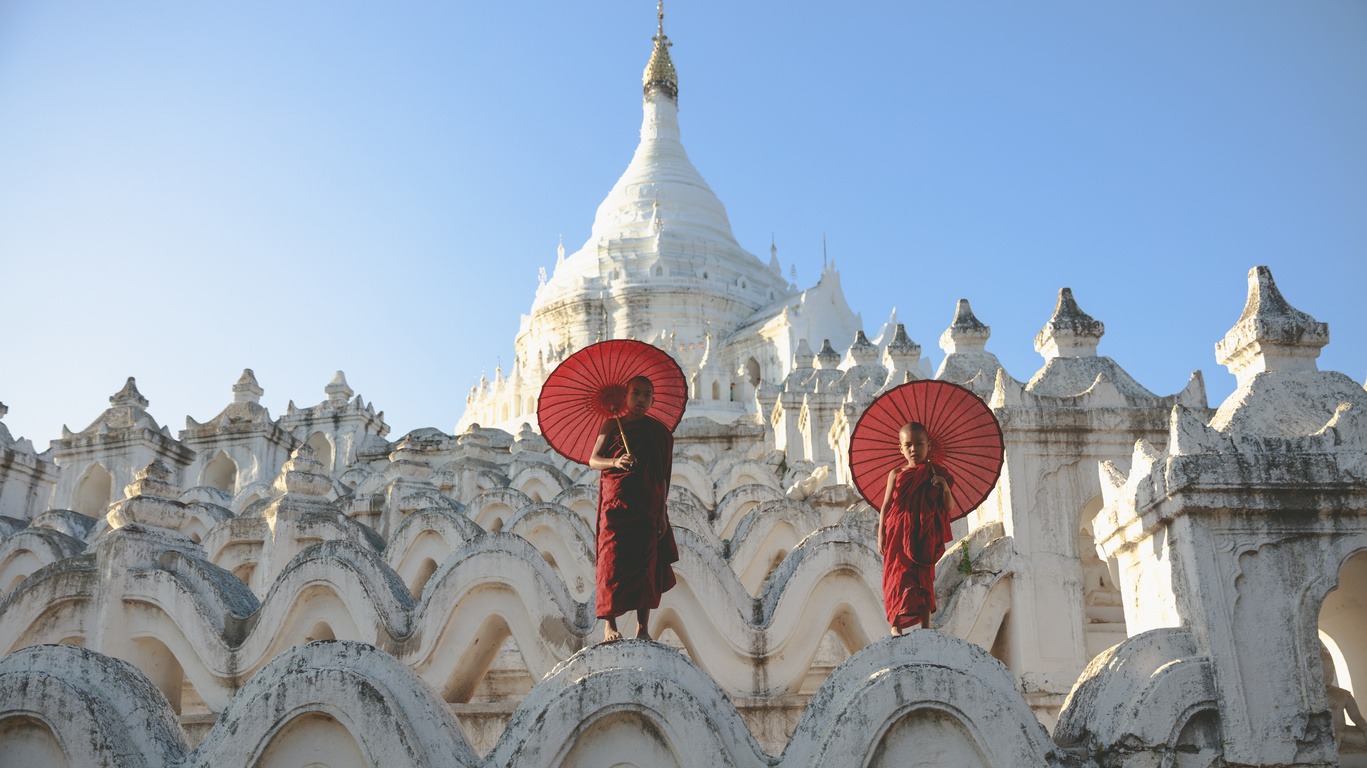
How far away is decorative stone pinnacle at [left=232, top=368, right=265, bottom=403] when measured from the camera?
29.6 m

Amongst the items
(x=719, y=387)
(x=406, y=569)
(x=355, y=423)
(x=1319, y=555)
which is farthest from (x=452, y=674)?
(x=719, y=387)

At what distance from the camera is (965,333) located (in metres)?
14.8

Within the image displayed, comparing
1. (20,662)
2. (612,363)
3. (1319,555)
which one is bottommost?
(20,662)

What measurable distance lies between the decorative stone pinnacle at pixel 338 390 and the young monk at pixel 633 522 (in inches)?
1055

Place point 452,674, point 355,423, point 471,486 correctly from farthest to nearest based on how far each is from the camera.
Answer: point 355,423, point 471,486, point 452,674

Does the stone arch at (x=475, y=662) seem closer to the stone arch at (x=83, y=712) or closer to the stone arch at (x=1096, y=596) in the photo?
the stone arch at (x=83, y=712)

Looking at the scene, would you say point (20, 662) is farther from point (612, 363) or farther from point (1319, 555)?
point (1319, 555)

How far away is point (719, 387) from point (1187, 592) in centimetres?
4686

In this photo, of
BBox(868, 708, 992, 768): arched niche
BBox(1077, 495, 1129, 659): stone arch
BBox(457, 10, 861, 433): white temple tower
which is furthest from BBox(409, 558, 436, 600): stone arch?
BBox(457, 10, 861, 433): white temple tower

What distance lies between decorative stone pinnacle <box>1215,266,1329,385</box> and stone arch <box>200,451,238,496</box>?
25.6m

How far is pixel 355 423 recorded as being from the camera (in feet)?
104

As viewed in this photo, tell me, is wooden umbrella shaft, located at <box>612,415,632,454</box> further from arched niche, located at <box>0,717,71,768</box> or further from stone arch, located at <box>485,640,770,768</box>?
arched niche, located at <box>0,717,71,768</box>

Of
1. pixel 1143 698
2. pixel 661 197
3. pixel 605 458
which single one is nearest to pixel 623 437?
pixel 605 458

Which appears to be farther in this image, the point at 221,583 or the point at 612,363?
the point at 221,583
